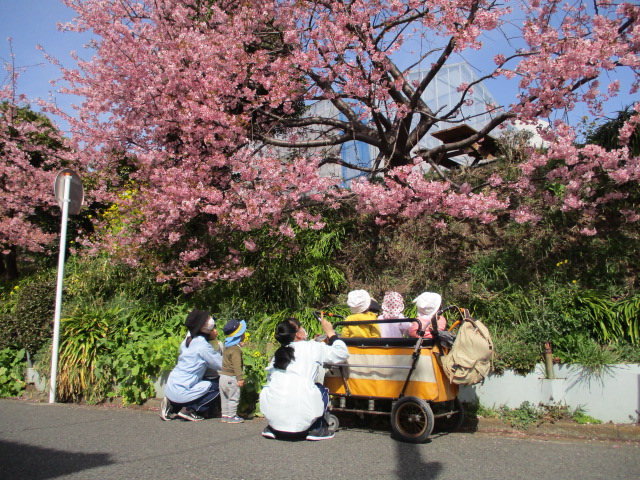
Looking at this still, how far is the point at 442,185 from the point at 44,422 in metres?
5.63

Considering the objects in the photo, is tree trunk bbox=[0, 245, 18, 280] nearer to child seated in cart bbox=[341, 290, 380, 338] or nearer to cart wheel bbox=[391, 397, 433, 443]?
child seated in cart bbox=[341, 290, 380, 338]

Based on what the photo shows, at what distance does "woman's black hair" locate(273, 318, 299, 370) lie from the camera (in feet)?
16.2

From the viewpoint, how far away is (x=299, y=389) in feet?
15.8

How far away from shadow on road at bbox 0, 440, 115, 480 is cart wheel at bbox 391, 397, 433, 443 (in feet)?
7.88

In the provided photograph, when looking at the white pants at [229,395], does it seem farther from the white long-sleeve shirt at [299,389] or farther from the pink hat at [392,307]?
A: the pink hat at [392,307]

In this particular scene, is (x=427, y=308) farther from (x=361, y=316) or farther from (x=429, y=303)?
(x=361, y=316)

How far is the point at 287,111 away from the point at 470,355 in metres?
5.77

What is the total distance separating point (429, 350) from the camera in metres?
4.81

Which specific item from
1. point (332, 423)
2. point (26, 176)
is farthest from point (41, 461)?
point (26, 176)

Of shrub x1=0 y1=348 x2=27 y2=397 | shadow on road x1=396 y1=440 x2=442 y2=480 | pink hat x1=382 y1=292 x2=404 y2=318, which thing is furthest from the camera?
shrub x1=0 y1=348 x2=27 y2=397

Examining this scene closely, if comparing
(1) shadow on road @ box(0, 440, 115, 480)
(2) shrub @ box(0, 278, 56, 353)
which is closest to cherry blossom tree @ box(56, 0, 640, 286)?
(2) shrub @ box(0, 278, 56, 353)

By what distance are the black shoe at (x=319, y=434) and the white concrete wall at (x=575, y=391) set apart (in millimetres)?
1572

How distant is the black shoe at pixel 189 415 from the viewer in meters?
5.92

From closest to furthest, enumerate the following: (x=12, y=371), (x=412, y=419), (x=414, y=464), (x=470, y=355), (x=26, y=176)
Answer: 1. (x=414, y=464)
2. (x=470, y=355)
3. (x=412, y=419)
4. (x=12, y=371)
5. (x=26, y=176)
